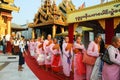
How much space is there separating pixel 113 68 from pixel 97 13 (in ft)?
10.5

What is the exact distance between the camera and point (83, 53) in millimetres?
7375

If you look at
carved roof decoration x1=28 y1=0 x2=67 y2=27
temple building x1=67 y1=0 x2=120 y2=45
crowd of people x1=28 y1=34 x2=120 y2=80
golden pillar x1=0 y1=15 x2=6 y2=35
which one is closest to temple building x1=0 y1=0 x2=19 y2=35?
golden pillar x1=0 y1=15 x2=6 y2=35

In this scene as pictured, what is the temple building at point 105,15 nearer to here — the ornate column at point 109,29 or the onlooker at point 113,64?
the ornate column at point 109,29

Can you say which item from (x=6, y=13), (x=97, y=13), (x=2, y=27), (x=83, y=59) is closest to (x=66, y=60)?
(x=97, y=13)

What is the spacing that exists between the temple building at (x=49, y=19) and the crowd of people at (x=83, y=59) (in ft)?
48.1

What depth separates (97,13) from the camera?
8.18 metres

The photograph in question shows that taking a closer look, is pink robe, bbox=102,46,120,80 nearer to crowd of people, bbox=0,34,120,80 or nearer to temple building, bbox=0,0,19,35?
crowd of people, bbox=0,34,120,80

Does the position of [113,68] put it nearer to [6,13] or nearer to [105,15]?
[105,15]

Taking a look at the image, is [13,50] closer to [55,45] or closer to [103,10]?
[55,45]

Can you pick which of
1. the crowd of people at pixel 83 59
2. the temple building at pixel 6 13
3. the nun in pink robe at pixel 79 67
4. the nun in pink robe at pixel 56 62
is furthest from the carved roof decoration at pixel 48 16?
the nun in pink robe at pixel 79 67

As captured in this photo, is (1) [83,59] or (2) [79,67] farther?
(2) [79,67]

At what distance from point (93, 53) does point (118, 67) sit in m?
1.44

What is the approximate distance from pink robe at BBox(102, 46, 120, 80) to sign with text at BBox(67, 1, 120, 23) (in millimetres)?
2398

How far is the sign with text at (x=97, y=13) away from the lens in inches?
Result: 296
